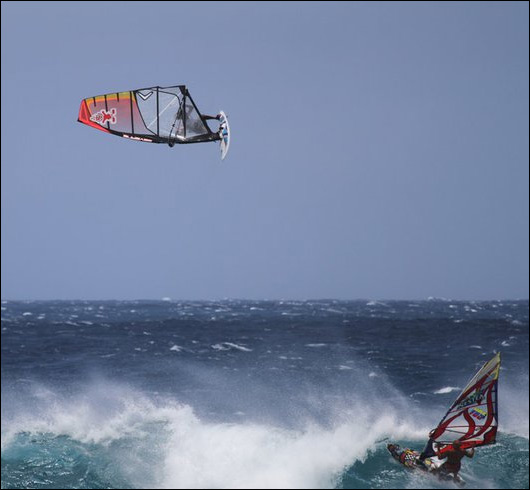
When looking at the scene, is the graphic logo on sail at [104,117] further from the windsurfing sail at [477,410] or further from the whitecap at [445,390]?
the whitecap at [445,390]

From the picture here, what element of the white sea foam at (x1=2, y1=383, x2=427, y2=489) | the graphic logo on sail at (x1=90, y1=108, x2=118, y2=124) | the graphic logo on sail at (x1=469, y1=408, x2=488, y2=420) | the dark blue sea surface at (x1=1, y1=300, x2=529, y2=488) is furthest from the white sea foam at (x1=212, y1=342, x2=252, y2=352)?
the graphic logo on sail at (x1=469, y1=408, x2=488, y2=420)

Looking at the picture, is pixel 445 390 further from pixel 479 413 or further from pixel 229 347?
pixel 479 413

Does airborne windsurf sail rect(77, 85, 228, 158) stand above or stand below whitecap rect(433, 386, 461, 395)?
above

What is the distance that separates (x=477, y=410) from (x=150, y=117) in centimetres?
587

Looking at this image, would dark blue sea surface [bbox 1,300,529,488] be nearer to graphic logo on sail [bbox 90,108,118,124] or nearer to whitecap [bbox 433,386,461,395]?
whitecap [bbox 433,386,461,395]

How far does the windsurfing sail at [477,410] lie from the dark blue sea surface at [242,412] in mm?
9899

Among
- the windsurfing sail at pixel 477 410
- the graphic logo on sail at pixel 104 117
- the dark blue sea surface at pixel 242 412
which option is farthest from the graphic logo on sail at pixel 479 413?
the dark blue sea surface at pixel 242 412

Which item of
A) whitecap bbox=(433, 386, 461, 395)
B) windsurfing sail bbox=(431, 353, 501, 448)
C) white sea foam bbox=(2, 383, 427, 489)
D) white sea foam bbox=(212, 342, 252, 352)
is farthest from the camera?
white sea foam bbox=(212, 342, 252, 352)

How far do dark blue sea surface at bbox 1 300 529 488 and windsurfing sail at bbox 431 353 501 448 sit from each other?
9.90 m

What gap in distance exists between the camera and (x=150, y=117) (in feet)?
27.8

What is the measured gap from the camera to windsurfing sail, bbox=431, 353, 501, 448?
5.89 m

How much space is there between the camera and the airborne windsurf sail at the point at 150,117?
26.2ft

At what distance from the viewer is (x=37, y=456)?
85.5 ft

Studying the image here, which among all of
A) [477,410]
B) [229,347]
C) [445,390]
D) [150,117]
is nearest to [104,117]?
[150,117]
